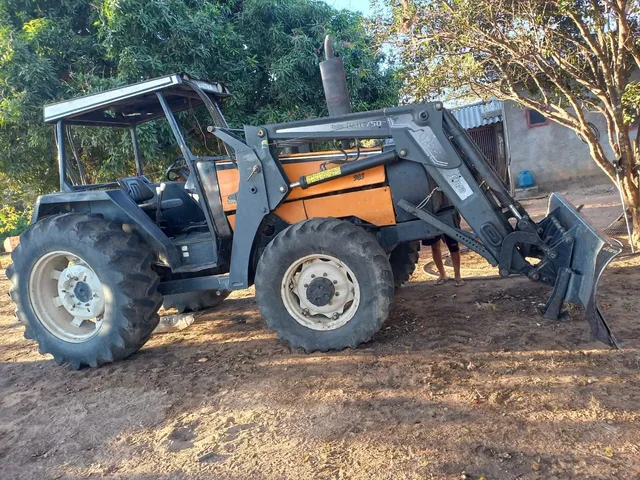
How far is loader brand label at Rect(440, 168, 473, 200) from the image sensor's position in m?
4.02

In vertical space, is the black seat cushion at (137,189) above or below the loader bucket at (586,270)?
above

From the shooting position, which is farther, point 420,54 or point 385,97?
point 385,97

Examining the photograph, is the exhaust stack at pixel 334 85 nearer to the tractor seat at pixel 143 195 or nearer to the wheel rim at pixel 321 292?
the wheel rim at pixel 321 292

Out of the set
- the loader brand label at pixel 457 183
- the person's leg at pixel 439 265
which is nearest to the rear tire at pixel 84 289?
the loader brand label at pixel 457 183

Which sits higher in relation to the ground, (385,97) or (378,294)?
(385,97)

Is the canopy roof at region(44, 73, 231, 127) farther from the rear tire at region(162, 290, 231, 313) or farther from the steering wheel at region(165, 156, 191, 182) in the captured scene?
the rear tire at region(162, 290, 231, 313)

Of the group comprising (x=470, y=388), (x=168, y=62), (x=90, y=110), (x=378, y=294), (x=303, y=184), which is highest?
(x=168, y=62)

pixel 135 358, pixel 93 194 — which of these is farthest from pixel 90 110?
pixel 135 358

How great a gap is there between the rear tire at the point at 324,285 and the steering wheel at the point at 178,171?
193 cm

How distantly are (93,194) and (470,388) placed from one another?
12.3ft

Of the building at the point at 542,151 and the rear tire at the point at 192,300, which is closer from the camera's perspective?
the rear tire at the point at 192,300

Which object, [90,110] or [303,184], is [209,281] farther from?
[90,110]

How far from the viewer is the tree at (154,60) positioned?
7.39 metres

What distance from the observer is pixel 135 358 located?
4.71m
